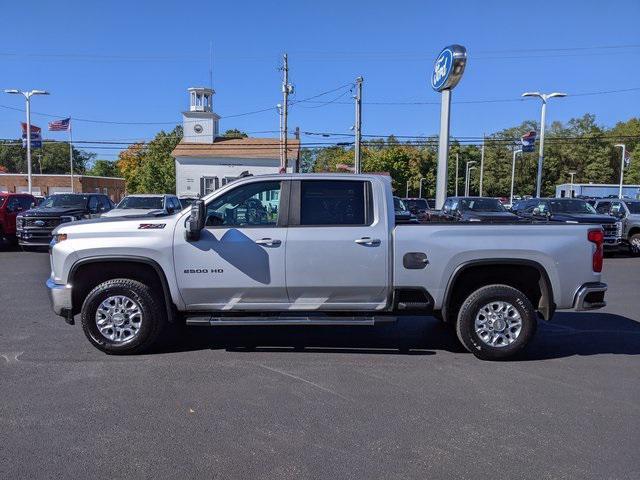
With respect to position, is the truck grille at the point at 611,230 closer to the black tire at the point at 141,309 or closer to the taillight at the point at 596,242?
the taillight at the point at 596,242

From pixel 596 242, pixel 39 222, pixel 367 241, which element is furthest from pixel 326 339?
pixel 39 222

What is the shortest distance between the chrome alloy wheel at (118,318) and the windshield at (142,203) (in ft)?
40.8

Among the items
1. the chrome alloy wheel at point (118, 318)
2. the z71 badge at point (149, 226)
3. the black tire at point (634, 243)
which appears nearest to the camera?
the z71 badge at point (149, 226)

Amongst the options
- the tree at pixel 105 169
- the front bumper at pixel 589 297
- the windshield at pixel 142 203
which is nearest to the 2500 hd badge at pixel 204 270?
the front bumper at pixel 589 297

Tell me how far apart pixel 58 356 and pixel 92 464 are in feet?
9.06

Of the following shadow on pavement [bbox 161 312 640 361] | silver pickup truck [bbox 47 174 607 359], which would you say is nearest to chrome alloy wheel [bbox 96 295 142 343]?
silver pickup truck [bbox 47 174 607 359]

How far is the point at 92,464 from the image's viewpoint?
3.65 metres

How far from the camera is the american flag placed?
43.3 meters

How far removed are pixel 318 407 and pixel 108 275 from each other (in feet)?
9.73

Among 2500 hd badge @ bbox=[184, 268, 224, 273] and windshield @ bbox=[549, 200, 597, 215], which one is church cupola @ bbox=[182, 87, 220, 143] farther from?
2500 hd badge @ bbox=[184, 268, 224, 273]

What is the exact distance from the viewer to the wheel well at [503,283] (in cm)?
593

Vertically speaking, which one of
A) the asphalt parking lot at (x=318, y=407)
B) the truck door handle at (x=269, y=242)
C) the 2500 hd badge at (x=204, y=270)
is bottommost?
the asphalt parking lot at (x=318, y=407)

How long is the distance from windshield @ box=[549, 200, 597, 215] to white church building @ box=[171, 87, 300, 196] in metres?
38.3

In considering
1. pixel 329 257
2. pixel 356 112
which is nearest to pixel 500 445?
pixel 329 257
